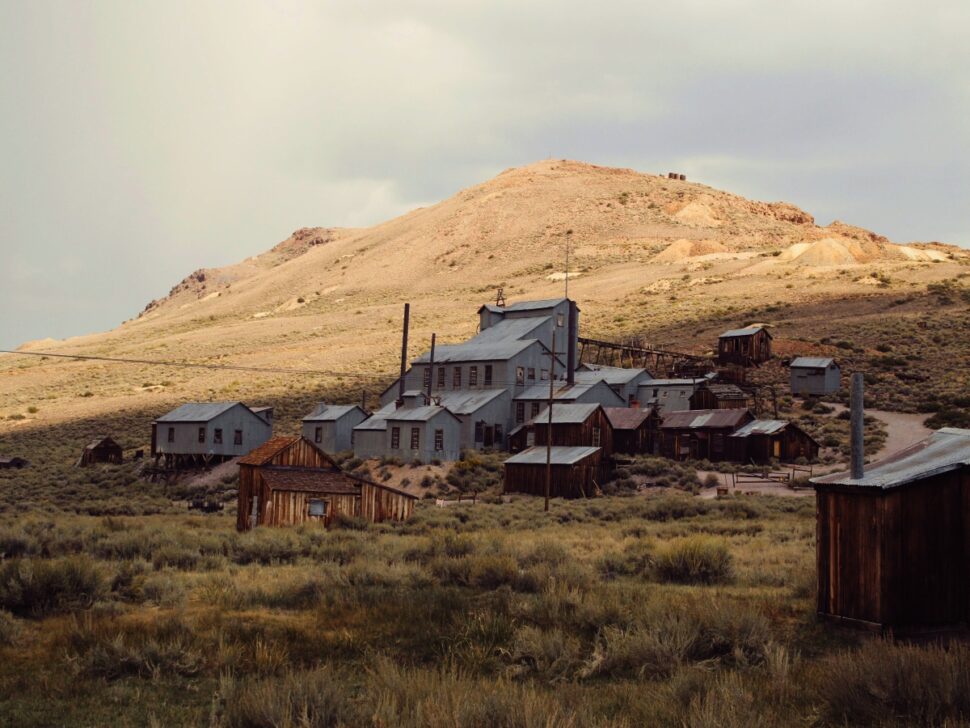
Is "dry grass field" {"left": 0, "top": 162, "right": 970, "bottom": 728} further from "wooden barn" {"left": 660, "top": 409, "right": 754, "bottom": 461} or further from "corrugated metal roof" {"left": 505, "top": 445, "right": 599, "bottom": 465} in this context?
"wooden barn" {"left": 660, "top": 409, "right": 754, "bottom": 461}

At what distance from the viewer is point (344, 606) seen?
14195 mm

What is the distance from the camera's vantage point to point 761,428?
49.7m

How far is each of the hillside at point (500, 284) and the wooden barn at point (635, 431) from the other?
85.8ft

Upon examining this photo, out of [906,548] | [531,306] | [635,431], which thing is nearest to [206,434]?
[531,306]

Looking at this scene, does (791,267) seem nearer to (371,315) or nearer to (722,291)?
(722,291)

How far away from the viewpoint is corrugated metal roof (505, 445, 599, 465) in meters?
44.2

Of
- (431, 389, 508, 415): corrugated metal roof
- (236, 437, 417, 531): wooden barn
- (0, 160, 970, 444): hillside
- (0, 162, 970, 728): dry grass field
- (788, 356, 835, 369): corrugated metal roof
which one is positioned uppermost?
(0, 160, 970, 444): hillside

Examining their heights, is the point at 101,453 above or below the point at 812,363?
below

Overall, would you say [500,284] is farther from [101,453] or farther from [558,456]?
[558,456]

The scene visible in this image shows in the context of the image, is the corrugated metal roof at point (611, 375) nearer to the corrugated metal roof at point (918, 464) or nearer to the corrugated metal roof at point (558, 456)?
the corrugated metal roof at point (558, 456)

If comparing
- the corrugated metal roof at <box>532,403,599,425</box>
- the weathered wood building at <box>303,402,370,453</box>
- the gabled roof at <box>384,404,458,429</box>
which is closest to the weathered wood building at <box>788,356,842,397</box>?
the corrugated metal roof at <box>532,403,599,425</box>

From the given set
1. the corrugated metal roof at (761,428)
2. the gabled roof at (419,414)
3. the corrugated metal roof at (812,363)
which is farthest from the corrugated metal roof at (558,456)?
the corrugated metal roof at (812,363)

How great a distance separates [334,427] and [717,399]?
24731 millimetres

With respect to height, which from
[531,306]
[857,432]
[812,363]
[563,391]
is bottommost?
[857,432]
